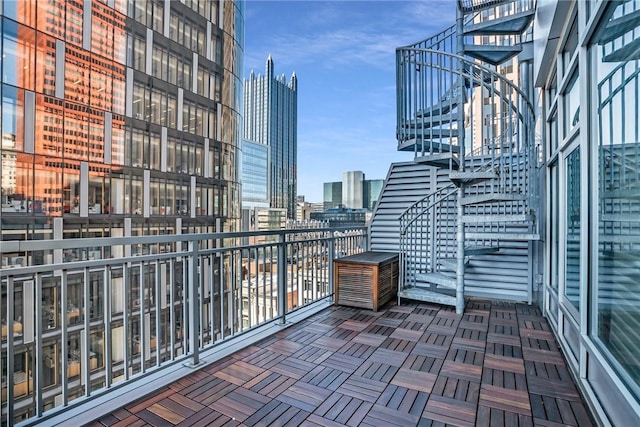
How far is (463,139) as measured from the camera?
3.38 metres

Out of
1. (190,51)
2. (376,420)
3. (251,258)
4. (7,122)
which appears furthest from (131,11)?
(376,420)

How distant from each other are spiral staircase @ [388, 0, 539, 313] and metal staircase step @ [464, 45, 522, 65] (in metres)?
0.01

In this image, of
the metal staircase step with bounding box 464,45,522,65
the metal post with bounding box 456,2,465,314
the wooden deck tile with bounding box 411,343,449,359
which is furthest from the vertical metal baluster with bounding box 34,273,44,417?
the metal staircase step with bounding box 464,45,522,65

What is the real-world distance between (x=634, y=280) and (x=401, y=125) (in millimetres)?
3048

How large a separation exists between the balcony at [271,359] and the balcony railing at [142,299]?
0.04ft

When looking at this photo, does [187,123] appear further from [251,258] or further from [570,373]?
[570,373]

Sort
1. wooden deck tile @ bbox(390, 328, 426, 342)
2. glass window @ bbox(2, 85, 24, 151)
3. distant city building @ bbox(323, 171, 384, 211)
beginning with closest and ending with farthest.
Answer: wooden deck tile @ bbox(390, 328, 426, 342) → glass window @ bbox(2, 85, 24, 151) → distant city building @ bbox(323, 171, 384, 211)

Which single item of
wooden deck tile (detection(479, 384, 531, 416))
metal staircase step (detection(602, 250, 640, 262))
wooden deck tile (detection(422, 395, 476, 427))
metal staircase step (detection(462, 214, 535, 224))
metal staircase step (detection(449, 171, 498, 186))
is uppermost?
metal staircase step (detection(449, 171, 498, 186))

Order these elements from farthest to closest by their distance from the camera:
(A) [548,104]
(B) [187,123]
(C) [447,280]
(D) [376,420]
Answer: (B) [187,123] → (C) [447,280] → (A) [548,104] → (D) [376,420]

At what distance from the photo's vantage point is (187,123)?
1051cm

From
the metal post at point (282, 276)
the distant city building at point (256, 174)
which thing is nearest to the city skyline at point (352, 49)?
the metal post at point (282, 276)

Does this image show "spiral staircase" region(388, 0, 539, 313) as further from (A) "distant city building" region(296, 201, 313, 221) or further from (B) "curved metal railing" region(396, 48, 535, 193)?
(A) "distant city building" region(296, 201, 313, 221)

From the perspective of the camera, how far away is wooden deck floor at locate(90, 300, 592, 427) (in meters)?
1.67

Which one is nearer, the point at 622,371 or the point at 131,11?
the point at 622,371
